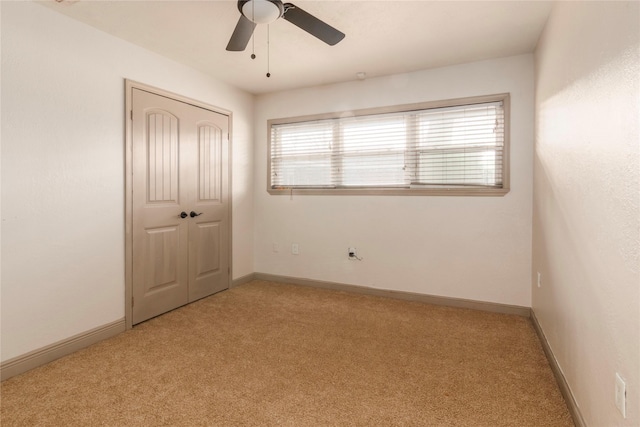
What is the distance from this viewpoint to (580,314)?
1573mm

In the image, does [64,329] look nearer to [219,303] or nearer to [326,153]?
[219,303]

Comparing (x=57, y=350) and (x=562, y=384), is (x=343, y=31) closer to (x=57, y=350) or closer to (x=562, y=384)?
(x=562, y=384)

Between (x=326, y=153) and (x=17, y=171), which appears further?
(x=326, y=153)

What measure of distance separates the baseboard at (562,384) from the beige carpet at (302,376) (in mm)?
40

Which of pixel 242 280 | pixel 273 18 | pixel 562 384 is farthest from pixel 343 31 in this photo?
pixel 242 280

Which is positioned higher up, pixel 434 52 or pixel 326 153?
pixel 434 52

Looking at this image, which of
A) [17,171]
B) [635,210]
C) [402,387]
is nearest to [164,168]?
[17,171]

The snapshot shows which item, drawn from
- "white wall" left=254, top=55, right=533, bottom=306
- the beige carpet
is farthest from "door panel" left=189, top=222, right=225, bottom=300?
"white wall" left=254, top=55, right=533, bottom=306

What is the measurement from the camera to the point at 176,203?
3.24 m

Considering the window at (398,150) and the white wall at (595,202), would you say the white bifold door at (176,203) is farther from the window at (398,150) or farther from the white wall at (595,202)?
the white wall at (595,202)

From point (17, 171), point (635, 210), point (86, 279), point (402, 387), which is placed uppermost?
point (17, 171)

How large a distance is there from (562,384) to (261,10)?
2.68 meters

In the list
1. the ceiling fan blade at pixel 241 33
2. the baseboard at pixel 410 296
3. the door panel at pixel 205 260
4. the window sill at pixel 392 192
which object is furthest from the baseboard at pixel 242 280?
the ceiling fan blade at pixel 241 33

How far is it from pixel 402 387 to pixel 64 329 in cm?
234
